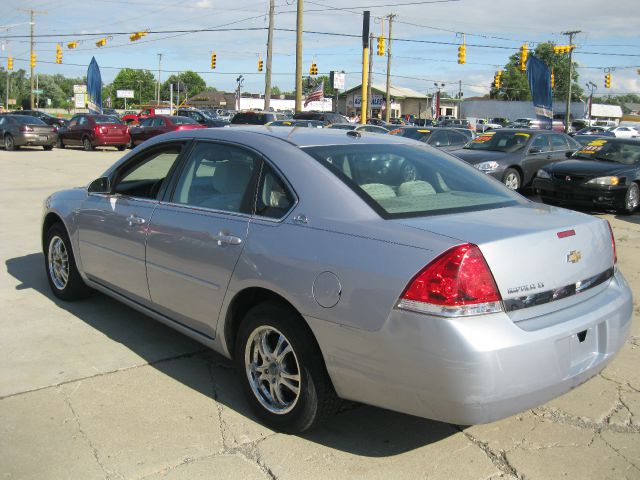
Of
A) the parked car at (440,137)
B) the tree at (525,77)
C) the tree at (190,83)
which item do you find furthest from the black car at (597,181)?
the tree at (190,83)

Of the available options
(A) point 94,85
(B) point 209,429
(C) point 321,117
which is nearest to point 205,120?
(C) point 321,117

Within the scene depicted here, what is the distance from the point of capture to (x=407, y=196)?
3521mm

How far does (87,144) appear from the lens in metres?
26.2

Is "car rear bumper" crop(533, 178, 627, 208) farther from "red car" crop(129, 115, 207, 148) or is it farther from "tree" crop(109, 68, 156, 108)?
"tree" crop(109, 68, 156, 108)

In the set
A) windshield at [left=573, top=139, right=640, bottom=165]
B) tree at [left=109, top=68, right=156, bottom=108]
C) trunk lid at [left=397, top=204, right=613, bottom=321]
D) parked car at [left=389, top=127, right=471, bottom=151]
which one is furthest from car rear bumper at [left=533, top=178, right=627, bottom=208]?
tree at [left=109, top=68, right=156, bottom=108]

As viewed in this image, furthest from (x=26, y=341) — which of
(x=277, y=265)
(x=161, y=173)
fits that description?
(x=277, y=265)

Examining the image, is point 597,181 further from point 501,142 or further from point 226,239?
point 226,239

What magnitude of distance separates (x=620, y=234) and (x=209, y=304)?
778 cm

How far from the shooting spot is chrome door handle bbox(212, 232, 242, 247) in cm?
350

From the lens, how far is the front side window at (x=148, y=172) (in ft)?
14.6

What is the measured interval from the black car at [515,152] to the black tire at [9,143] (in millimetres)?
18572

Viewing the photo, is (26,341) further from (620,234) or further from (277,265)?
(620,234)

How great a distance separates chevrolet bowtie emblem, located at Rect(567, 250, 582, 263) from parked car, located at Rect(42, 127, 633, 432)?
0.04ft

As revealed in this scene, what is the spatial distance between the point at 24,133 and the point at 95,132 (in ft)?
8.45
